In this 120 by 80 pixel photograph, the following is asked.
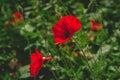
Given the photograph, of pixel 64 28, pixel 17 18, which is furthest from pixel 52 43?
pixel 64 28

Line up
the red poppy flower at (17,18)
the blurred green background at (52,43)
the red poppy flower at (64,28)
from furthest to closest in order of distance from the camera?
the red poppy flower at (17,18) → the blurred green background at (52,43) → the red poppy flower at (64,28)

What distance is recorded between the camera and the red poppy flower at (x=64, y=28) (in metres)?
2.19

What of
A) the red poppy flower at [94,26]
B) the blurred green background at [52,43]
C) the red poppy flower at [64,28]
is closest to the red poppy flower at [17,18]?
the blurred green background at [52,43]

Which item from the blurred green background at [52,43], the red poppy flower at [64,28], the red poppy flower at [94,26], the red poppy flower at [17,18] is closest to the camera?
the red poppy flower at [64,28]

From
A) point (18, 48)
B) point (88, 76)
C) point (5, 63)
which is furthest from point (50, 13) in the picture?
point (88, 76)

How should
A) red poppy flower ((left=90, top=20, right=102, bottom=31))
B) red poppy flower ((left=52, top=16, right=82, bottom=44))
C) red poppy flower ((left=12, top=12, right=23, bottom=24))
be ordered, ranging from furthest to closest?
1. red poppy flower ((left=12, top=12, right=23, bottom=24))
2. red poppy flower ((left=90, top=20, right=102, bottom=31))
3. red poppy flower ((left=52, top=16, right=82, bottom=44))

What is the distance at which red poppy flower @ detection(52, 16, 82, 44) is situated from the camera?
2.19 metres

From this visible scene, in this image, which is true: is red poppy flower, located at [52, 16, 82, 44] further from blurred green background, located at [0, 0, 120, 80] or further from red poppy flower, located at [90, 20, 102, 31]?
red poppy flower, located at [90, 20, 102, 31]

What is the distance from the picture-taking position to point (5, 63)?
338cm

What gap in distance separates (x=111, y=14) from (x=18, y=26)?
86cm

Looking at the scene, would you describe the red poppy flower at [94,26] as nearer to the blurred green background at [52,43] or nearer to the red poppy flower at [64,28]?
the blurred green background at [52,43]

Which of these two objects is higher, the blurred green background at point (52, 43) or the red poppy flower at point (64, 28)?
the red poppy flower at point (64, 28)

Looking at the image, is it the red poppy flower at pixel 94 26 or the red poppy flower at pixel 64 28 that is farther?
the red poppy flower at pixel 94 26

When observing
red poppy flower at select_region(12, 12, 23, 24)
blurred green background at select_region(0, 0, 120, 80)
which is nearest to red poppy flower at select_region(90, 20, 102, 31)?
blurred green background at select_region(0, 0, 120, 80)
